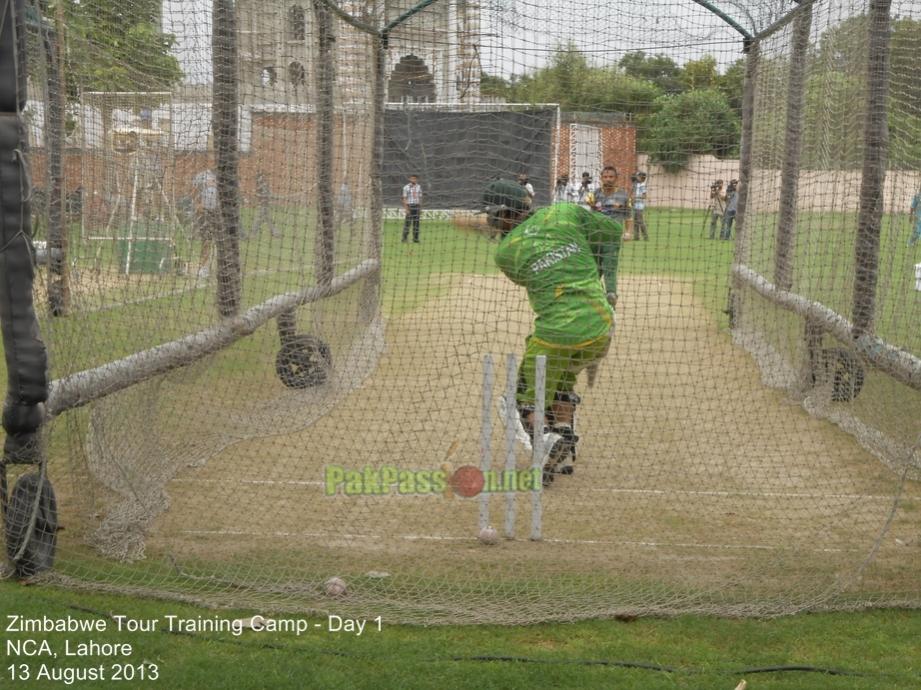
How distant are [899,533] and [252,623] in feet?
11.1

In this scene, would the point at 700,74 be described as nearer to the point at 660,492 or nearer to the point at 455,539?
the point at 660,492

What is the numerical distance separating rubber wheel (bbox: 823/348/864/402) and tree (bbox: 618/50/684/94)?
2.41m

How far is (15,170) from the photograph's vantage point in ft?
14.4

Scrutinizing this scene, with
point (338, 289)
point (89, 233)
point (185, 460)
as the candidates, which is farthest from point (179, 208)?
point (338, 289)

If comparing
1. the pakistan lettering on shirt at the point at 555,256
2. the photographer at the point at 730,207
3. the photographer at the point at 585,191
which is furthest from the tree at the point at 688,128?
the pakistan lettering on shirt at the point at 555,256

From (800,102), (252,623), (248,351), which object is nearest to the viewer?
(252,623)

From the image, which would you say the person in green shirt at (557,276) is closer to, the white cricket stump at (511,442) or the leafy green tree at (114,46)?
the white cricket stump at (511,442)

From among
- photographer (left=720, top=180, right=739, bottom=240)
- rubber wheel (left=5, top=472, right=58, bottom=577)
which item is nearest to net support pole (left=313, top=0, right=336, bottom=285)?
photographer (left=720, top=180, right=739, bottom=240)

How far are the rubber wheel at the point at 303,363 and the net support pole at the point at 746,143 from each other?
3286mm

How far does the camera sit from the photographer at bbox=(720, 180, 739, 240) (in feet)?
24.1

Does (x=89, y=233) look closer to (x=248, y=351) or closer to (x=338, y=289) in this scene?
(x=248, y=351)

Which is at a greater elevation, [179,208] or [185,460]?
[179,208]

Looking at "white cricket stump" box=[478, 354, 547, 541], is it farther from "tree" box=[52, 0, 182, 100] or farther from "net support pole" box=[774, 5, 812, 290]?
"net support pole" box=[774, 5, 812, 290]

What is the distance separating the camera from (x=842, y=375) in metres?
7.86
